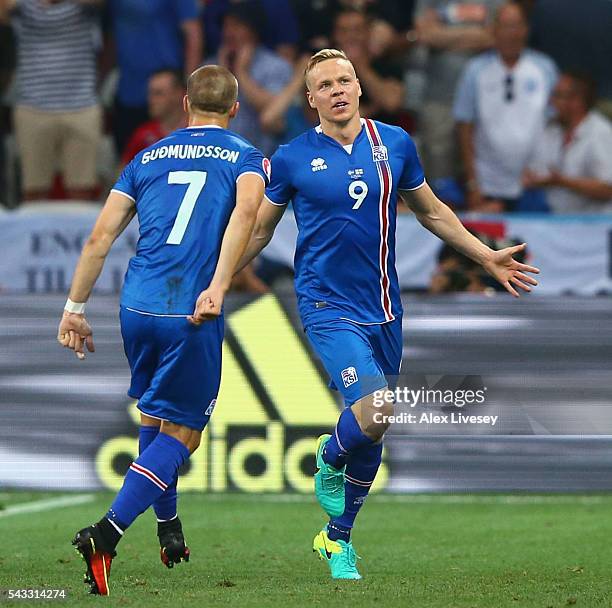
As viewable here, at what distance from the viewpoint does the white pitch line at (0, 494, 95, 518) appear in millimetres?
9898

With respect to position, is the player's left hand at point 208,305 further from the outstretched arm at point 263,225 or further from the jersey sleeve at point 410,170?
the jersey sleeve at point 410,170

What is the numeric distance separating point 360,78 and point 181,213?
7.61 m

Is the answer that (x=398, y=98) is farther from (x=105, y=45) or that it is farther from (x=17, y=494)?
(x=17, y=494)

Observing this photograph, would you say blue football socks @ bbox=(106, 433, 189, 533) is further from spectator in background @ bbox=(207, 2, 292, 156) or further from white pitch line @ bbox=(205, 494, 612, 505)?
spectator in background @ bbox=(207, 2, 292, 156)

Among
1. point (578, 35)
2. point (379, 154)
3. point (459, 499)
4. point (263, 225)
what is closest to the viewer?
point (379, 154)

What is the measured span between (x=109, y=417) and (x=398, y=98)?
16.7 feet

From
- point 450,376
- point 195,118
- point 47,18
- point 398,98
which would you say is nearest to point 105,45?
point 47,18

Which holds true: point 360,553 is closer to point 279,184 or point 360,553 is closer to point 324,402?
point 279,184

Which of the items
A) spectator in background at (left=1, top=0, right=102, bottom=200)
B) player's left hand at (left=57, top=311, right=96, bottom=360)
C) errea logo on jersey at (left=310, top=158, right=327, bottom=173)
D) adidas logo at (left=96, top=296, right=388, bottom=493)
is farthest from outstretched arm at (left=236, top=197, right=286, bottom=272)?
spectator in background at (left=1, top=0, right=102, bottom=200)

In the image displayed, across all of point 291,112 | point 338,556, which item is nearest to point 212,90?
point 338,556

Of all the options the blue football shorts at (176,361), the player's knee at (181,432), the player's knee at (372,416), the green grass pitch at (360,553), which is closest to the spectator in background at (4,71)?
the green grass pitch at (360,553)

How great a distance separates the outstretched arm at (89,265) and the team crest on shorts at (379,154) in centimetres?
120

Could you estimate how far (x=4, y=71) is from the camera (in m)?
14.3

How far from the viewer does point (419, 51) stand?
46.9ft
